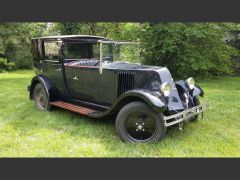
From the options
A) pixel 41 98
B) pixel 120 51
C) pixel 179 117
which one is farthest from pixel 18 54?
pixel 179 117

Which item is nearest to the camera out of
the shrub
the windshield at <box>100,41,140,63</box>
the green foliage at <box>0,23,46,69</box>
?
the windshield at <box>100,41,140,63</box>

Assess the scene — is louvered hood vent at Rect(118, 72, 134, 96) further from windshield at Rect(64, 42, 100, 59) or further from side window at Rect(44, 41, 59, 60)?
side window at Rect(44, 41, 59, 60)

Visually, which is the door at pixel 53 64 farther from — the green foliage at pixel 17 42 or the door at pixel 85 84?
the green foliage at pixel 17 42

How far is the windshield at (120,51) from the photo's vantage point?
20.6 feet

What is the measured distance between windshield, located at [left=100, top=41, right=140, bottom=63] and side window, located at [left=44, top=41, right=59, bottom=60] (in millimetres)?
1157

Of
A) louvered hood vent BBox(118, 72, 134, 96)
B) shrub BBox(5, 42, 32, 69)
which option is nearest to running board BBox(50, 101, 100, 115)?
louvered hood vent BBox(118, 72, 134, 96)

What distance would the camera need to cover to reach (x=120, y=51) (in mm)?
6586

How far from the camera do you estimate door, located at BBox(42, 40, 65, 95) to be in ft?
21.8

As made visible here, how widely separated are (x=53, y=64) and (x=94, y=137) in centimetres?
238

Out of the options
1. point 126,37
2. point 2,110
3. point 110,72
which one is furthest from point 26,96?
point 126,37

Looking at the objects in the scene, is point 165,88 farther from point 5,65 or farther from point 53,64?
point 5,65

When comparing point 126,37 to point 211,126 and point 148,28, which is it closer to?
point 148,28

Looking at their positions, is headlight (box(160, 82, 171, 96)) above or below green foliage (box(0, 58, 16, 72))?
above

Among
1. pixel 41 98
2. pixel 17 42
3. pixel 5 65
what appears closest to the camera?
pixel 41 98
